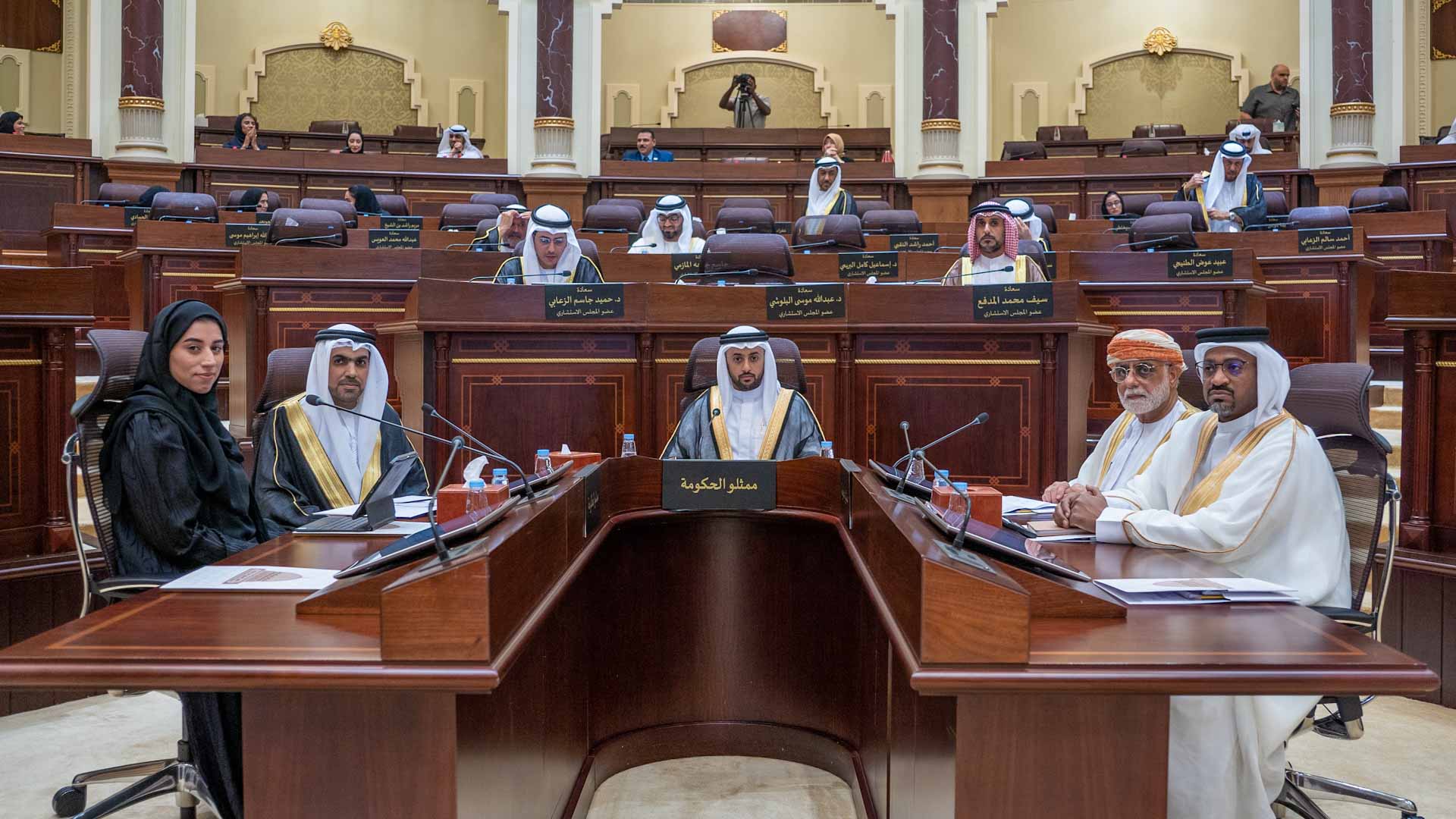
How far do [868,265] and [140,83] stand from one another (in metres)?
8.87

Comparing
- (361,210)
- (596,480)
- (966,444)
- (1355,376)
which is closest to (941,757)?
(596,480)

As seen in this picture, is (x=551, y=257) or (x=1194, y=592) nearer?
(x=1194, y=592)

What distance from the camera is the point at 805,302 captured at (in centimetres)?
562

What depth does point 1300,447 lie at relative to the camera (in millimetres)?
2689

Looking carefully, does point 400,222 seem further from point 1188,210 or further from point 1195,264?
point 1188,210

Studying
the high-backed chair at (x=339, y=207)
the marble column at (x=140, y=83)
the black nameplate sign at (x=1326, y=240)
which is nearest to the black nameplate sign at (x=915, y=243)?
the black nameplate sign at (x=1326, y=240)

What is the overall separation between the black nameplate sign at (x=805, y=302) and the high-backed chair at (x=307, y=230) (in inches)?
117

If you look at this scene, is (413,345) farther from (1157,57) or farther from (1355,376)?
(1157,57)

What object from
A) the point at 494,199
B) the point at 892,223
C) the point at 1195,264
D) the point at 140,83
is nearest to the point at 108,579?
the point at 1195,264

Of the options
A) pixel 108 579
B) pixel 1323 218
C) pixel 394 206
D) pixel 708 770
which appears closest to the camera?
pixel 108 579

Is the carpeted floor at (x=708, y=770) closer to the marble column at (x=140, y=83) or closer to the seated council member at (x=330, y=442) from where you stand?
the seated council member at (x=330, y=442)

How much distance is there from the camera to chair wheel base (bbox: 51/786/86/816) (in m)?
2.96

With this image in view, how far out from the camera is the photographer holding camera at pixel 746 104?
1462 cm

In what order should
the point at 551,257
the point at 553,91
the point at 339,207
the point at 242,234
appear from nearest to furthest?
the point at 551,257, the point at 242,234, the point at 339,207, the point at 553,91
